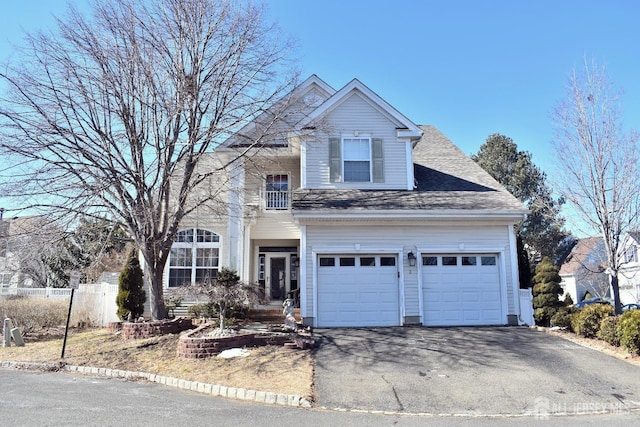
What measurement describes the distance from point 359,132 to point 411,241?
14.0ft

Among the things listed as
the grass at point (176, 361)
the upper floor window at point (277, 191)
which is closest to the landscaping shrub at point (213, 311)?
the grass at point (176, 361)

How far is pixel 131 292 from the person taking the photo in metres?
15.4

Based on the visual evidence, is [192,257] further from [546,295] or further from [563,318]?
[563,318]

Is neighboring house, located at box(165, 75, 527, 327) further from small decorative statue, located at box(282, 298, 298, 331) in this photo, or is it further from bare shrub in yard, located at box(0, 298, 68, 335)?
bare shrub in yard, located at box(0, 298, 68, 335)

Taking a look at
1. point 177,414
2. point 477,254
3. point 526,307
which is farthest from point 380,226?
point 177,414

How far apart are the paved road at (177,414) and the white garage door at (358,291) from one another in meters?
6.44

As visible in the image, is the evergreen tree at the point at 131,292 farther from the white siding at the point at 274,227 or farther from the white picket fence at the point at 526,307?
the white picket fence at the point at 526,307

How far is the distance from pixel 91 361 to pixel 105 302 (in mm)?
6852

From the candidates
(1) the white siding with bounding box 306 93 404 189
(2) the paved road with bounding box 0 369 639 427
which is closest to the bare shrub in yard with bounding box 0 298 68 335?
(2) the paved road with bounding box 0 369 639 427

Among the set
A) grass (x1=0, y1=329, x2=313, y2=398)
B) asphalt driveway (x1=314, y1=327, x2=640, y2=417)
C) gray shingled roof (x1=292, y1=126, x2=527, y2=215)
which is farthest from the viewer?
gray shingled roof (x1=292, y1=126, x2=527, y2=215)

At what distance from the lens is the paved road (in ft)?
20.3

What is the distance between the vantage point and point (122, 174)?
38.4 feet

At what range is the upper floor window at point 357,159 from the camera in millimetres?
15500

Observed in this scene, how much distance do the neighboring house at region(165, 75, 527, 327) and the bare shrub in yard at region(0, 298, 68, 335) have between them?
5.77 meters
